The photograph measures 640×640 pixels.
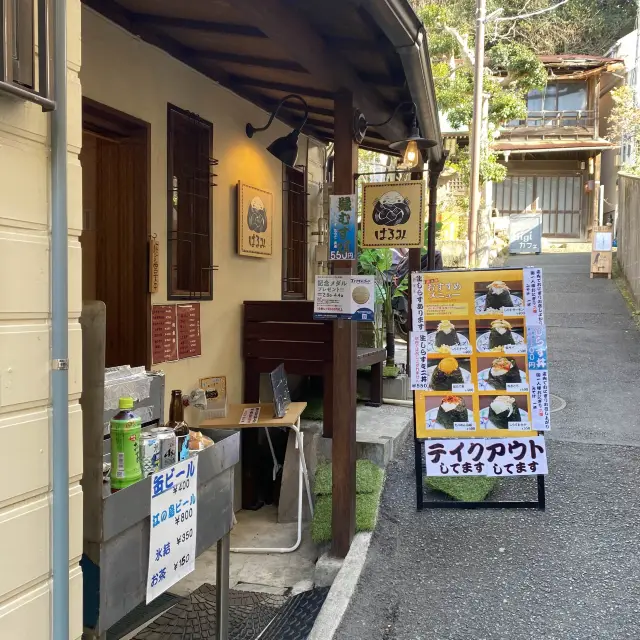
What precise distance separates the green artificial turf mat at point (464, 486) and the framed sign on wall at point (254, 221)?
275 centimetres

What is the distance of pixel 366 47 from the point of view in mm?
3754

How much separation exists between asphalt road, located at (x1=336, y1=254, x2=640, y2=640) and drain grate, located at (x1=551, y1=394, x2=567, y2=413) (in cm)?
64

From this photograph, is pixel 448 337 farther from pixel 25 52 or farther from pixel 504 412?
pixel 25 52

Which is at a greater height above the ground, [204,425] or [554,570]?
[204,425]

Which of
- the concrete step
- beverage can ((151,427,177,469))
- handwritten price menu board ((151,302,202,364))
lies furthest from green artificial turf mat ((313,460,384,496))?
beverage can ((151,427,177,469))

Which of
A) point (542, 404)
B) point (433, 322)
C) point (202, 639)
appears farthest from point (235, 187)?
point (202, 639)

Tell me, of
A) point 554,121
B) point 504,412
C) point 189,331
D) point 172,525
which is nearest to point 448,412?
point 504,412

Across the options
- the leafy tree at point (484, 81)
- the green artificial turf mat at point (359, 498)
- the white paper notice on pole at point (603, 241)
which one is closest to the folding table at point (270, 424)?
the green artificial turf mat at point (359, 498)

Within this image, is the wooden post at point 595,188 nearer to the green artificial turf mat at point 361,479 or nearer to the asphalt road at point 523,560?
the asphalt road at point 523,560

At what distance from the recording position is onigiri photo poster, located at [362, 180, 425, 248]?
4.76m

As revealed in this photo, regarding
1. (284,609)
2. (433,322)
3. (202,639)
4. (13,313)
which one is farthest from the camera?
(433,322)

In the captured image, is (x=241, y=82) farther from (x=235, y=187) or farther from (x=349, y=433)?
(x=349, y=433)

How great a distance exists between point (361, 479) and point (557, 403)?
3.64 meters

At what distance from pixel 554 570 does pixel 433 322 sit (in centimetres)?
187
